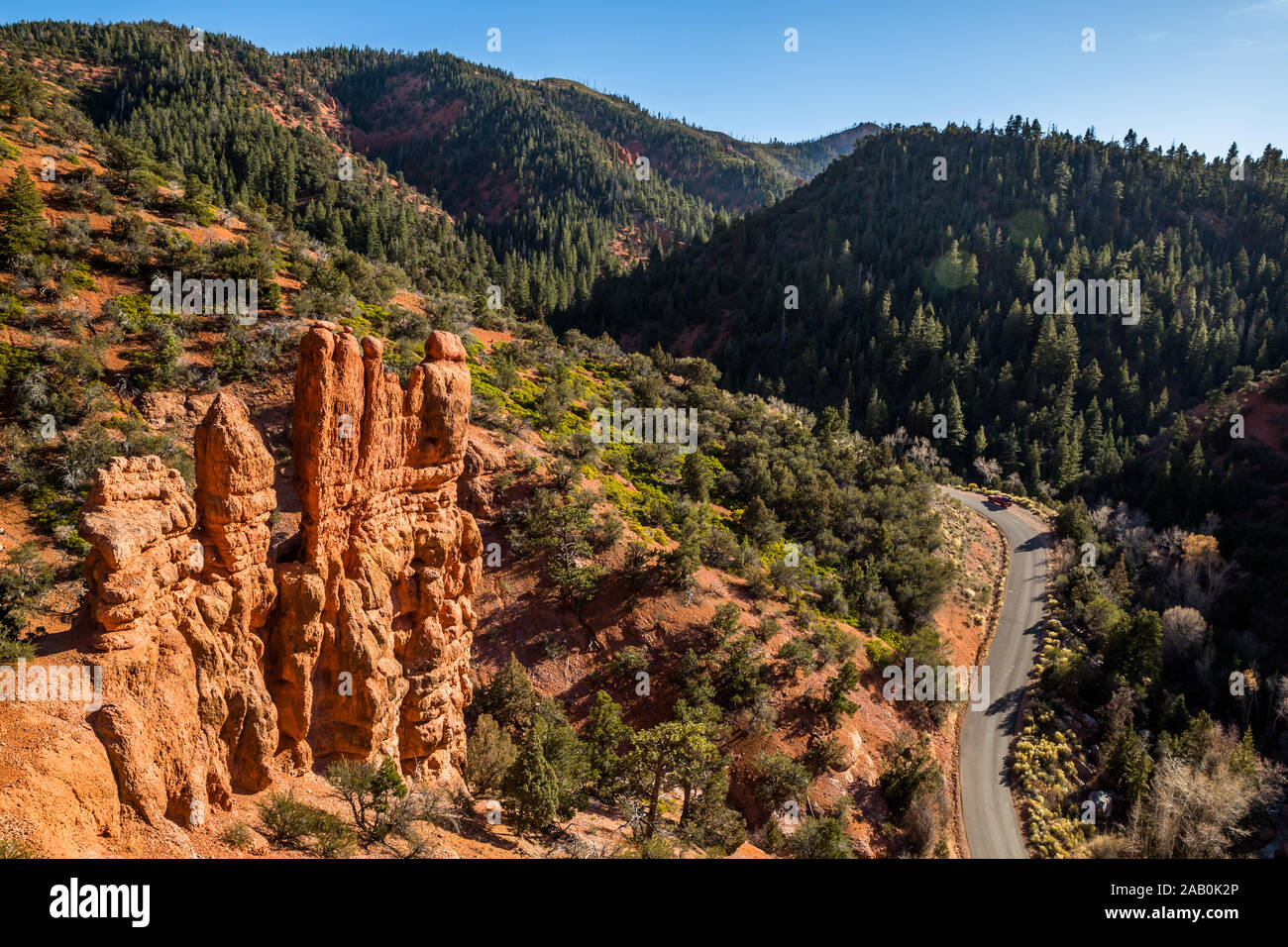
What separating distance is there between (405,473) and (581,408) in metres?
25.6

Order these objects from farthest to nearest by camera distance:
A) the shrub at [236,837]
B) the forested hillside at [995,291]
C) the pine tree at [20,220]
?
the forested hillside at [995,291]
the pine tree at [20,220]
the shrub at [236,837]

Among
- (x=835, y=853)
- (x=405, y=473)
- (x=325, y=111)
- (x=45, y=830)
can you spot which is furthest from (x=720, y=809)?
(x=325, y=111)

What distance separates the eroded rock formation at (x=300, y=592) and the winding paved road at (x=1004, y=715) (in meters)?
22.8

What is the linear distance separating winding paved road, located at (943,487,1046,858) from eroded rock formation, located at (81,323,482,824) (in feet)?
74.8

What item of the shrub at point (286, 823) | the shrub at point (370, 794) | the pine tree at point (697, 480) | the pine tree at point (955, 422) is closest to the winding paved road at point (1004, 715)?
the pine tree at point (697, 480)

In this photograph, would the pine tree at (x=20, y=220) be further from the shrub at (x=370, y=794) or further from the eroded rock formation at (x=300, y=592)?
the shrub at (x=370, y=794)

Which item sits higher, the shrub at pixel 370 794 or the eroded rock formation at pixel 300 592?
the eroded rock formation at pixel 300 592

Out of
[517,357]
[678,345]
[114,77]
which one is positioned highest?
[114,77]

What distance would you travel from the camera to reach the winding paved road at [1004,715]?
2694cm

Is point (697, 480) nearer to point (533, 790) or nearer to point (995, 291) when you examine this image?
point (533, 790)

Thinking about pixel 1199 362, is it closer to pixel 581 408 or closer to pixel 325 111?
pixel 581 408

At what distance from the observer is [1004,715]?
3291 cm

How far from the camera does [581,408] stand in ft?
135

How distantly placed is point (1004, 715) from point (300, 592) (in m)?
34.1
